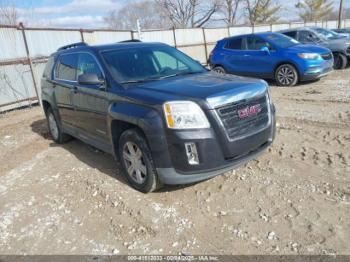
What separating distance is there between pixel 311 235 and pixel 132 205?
1936 millimetres

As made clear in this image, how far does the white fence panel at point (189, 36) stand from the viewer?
1659cm

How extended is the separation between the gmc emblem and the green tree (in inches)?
2106

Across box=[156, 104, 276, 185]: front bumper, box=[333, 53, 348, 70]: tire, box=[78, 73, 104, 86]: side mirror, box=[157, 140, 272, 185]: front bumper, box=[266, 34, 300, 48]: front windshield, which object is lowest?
box=[333, 53, 348, 70]: tire

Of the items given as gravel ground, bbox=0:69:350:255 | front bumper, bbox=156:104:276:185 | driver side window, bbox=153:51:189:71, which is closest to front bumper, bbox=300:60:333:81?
gravel ground, bbox=0:69:350:255

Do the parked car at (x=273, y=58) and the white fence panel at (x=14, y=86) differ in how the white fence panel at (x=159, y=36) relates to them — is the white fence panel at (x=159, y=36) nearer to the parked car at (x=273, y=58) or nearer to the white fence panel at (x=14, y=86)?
the parked car at (x=273, y=58)

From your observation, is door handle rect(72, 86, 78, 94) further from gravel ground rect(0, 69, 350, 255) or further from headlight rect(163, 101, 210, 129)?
headlight rect(163, 101, 210, 129)

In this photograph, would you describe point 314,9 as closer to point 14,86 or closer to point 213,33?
point 213,33

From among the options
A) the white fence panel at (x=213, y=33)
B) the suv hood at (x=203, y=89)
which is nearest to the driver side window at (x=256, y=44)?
the suv hood at (x=203, y=89)

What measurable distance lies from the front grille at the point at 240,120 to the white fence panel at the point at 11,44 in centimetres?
874

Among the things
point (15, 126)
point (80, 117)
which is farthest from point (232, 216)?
point (15, 126)

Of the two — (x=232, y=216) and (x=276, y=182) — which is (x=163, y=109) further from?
(x=276, y=182)

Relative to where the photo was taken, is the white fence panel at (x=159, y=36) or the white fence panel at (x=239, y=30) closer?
the white fence panel at (x=159, y=36)

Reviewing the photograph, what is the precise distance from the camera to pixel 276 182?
156 inches

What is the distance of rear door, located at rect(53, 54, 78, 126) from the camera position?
5273mm
